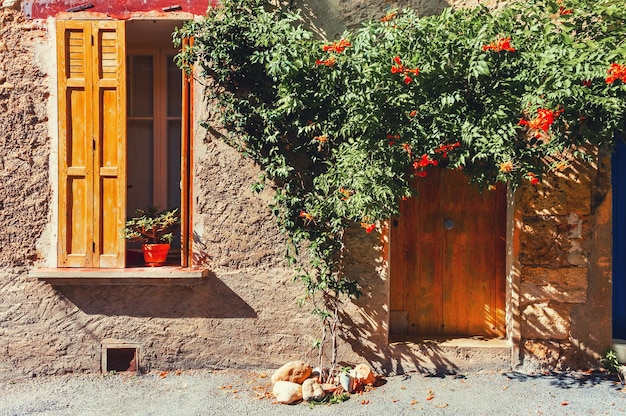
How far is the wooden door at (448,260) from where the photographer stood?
5.18 m

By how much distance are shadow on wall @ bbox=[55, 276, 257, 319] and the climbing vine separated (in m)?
0.72

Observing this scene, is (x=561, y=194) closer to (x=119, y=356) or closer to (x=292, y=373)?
(x=292, y=373)

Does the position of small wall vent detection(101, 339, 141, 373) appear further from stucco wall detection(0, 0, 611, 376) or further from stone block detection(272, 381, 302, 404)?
stone block detection(272, 381, 302, 404)

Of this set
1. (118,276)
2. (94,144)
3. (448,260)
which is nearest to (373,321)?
(448,260)

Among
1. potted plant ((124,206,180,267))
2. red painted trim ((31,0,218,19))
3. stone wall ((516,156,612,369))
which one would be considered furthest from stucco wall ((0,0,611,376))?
potted plant ((124,206,180,267))

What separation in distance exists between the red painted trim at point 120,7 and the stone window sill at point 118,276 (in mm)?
2127

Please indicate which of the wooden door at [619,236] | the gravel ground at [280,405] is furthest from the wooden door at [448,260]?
the wooden door at [619,236]

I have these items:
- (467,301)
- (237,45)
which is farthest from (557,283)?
(237,45)

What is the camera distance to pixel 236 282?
4.93m

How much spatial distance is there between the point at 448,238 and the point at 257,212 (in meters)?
1.74

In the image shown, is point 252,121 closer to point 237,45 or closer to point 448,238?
point 237,45

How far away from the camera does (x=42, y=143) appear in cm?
487

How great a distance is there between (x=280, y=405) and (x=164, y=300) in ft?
4.48

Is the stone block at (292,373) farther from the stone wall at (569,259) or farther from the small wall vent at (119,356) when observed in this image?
the stone wall at (569,259)
